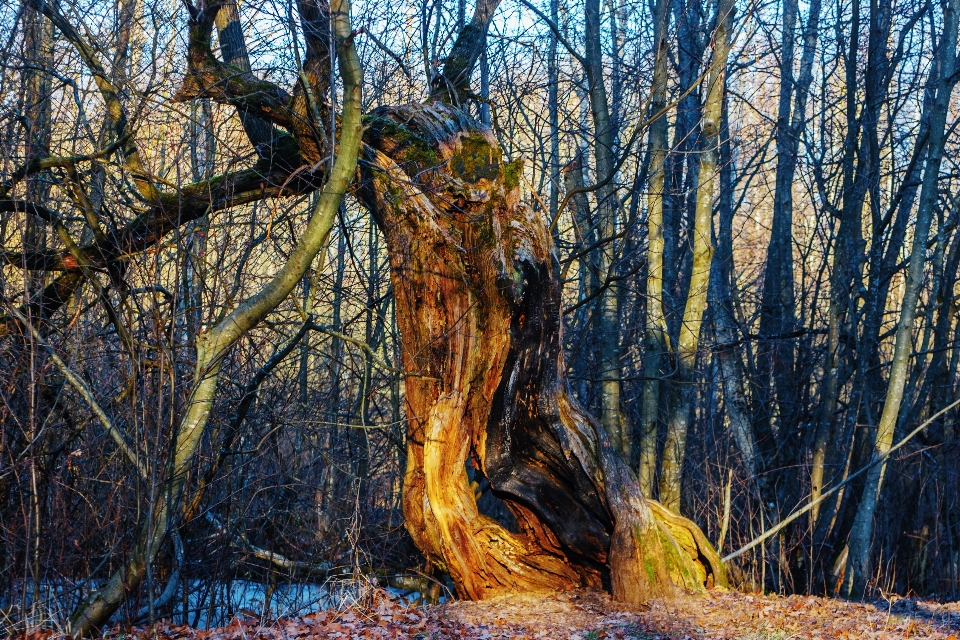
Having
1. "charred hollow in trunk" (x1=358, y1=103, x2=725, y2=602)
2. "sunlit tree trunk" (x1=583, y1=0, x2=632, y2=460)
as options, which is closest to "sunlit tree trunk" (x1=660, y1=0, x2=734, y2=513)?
"sunlit tree trunk" (x1=583, y1=0, x2=632, y2=460)

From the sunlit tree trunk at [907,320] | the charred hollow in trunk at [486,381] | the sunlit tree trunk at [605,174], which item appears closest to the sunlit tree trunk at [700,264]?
the sunlit tree trunk at [605,174]

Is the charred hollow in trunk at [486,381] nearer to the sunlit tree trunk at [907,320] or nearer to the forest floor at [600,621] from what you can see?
the forest floor at [600,621]

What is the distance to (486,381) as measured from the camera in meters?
6.00

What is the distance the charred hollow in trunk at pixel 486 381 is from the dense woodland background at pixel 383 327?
45 centimetres

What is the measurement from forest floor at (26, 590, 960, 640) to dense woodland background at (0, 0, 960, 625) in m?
0.85

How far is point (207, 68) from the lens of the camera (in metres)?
5.77

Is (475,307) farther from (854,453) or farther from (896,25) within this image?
(896,25)

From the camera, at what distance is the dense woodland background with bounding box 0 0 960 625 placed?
577cm

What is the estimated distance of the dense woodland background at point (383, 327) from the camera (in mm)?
5770

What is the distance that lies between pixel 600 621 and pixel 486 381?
1886mm

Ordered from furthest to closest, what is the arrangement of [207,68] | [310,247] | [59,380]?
[59,380], [207,68], [310,247]

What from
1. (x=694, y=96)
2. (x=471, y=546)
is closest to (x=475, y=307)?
(x=471, y=546)

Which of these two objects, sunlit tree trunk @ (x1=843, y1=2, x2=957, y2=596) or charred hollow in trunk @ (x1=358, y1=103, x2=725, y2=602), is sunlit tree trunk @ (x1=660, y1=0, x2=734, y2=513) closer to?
sunlit tree trunk @ (x1=843, y1=2, x2=957, y2=596)

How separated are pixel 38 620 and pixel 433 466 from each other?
9.19 feet
